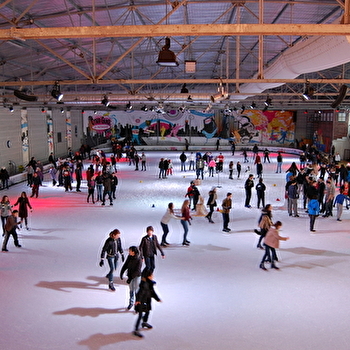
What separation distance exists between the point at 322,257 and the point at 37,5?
9559 millimetres

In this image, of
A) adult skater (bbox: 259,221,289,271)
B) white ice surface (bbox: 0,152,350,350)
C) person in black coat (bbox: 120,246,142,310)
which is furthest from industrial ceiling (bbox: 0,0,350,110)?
white ice surface (bbox: 0,152,350,350)

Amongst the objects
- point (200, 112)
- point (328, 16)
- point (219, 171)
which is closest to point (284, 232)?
Result: point (328, 16)

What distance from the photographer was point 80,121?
3903 centimetres

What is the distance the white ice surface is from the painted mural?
1119 inches

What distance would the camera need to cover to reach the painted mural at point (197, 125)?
4041cm

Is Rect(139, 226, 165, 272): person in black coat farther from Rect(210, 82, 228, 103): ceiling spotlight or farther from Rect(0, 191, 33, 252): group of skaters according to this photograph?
Rect(210, 82, 228, 103): ceiling spotlight

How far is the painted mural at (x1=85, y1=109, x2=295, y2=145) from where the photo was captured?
133ft

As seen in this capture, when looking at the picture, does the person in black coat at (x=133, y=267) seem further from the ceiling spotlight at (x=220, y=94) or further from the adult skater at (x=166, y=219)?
the ceiling spotlight at (x=220, y=94)

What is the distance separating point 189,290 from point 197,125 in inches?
1344

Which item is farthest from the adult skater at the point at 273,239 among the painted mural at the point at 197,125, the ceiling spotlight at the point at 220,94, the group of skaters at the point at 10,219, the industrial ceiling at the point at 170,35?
the painted mural at the point at 197,125

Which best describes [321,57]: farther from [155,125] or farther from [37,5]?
[155,125]

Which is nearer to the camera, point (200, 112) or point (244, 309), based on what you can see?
point (244, 309)

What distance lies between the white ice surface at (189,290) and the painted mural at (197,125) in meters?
28.4

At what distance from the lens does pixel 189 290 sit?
7.35m
